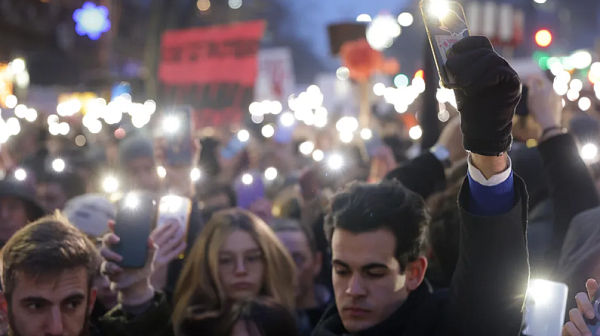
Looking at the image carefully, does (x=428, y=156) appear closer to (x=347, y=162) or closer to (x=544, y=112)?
(x=544, y=112)

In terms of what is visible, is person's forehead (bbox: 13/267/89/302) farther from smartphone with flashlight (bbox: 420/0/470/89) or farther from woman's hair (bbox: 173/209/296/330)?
smartphone with flashlight (bbox: 420/0/470/89)

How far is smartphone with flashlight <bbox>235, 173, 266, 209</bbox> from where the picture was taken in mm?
6148

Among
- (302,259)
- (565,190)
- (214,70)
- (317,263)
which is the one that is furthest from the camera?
(214,70)

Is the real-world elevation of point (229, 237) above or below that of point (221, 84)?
below

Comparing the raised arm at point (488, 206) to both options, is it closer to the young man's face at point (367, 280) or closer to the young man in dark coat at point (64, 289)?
the young man's face at point (367, 280)

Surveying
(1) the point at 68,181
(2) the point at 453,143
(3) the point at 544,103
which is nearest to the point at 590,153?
(2) the point at 453,143

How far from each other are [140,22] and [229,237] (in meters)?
43.6

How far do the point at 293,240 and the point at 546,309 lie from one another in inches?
93.8

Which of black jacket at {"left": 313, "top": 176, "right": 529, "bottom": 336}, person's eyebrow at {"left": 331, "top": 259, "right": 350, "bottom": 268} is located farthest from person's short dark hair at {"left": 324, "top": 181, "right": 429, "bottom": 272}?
black jacket at {"left": 313, "top": 176, "right": 529, "bottom": 336}

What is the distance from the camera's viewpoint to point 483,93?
2061 millimetres

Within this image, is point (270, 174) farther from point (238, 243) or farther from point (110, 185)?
point (238, 243)

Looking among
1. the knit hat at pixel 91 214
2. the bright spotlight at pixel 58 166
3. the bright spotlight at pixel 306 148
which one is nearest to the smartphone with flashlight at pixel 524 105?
the knit hat at pixel 91 214

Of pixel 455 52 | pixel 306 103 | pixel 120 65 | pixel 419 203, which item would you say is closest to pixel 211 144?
pixel 419 203

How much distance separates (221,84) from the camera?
466 inches
